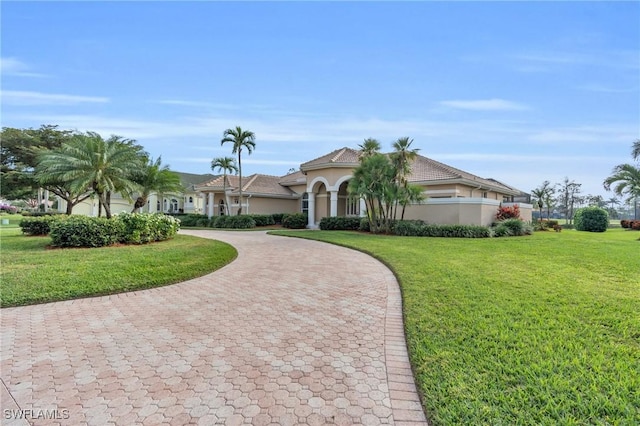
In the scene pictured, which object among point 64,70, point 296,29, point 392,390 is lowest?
point 392,390

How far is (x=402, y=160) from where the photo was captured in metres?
20.7

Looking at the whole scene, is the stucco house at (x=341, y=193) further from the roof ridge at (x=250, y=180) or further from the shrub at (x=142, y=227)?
the shrub at (x=142, y=227)

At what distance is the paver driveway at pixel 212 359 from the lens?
3.13m

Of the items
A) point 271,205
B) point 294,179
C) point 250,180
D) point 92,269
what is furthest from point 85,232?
point 294,179

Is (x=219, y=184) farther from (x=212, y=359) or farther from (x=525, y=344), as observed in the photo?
(x=525, y=344)

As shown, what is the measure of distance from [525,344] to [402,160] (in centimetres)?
1727

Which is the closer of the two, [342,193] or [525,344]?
[525,344]

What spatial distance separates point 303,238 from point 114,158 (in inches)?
411

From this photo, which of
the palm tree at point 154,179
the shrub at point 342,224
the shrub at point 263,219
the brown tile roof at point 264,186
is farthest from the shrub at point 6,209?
the shrub at point 342,224

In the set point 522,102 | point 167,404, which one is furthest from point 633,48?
point 167,404

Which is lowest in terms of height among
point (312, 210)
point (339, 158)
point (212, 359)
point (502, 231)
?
point (212, 359)

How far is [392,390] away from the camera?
3.52 meters

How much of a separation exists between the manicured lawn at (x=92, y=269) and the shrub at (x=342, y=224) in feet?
41.9

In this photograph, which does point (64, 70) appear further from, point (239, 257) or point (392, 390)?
point (392, 390)
